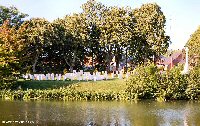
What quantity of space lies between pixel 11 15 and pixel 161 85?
35.0m

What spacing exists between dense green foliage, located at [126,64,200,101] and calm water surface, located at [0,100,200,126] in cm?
561

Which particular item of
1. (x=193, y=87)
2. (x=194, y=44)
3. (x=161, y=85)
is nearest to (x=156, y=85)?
(x=161, y=85)

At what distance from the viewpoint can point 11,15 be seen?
71.6 meters

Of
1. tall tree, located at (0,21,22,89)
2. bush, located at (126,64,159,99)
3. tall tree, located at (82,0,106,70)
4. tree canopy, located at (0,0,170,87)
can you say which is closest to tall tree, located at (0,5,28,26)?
tree canopy, located at (0,0,170,87)

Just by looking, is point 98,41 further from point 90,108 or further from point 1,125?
point 1,125

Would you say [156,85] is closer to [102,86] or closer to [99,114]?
[102,86]

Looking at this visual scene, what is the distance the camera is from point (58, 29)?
2598 inches

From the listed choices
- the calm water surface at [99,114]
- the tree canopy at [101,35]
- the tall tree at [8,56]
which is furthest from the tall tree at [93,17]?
the calm water surface at [99,114]

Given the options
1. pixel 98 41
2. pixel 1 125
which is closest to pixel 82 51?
pixel 98 41

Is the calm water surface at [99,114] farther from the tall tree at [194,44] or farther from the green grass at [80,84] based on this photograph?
the tall tree at [194,44]

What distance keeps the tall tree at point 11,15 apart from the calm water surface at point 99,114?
33.9m

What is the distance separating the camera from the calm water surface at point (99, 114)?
27.6 m

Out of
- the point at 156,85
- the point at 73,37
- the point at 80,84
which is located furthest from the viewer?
the point at 73,37

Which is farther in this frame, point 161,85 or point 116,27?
point 116,27
